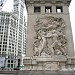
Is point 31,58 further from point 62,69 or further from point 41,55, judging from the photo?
point 62,69

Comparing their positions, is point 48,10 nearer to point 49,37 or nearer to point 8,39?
point 49,37

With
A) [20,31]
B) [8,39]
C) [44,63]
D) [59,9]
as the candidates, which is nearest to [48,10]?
[59,9]

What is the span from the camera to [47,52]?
10.7 m

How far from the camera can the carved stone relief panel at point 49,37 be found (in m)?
10.7

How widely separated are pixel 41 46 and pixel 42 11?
13.6 ft

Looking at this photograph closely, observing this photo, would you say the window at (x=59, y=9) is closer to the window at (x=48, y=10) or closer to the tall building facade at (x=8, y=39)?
the window at (x=48, y=10)

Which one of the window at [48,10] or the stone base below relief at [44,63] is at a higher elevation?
the window at [48,10]

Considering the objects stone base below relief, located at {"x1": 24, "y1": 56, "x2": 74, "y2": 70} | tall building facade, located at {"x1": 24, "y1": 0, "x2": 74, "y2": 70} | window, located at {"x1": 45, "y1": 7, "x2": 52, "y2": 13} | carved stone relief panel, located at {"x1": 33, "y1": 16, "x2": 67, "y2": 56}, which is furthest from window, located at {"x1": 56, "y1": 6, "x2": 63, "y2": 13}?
stone base below relief, located at {"x1": 24, "y1": 56, "x2": 74, "y2": 70}

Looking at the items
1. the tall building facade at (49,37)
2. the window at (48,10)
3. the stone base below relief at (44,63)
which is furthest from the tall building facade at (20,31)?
the stone base below relief at (44,63)

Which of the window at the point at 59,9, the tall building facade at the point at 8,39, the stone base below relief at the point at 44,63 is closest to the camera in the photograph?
the stone base below relief at the point at 44,63

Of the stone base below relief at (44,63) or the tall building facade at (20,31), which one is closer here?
the stone base below relief at (44,63)

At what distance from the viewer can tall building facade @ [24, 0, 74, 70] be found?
10328mm

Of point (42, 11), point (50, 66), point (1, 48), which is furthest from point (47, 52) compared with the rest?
point (1, 48)

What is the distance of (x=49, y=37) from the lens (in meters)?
11.0
